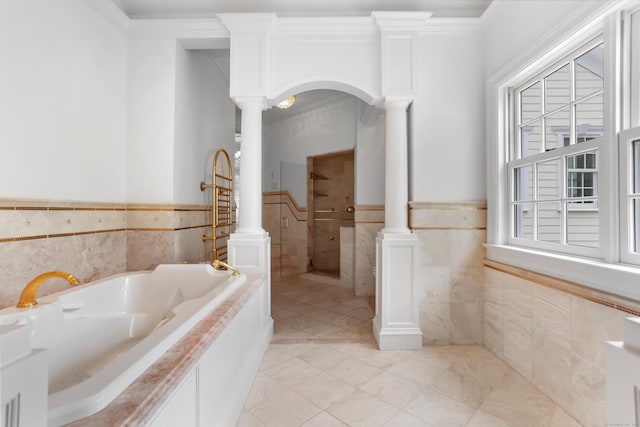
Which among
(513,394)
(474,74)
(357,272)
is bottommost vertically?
(513,394)

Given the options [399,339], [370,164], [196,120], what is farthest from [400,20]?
[399,339]

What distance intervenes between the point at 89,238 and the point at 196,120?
139cm

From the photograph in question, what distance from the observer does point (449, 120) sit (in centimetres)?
230

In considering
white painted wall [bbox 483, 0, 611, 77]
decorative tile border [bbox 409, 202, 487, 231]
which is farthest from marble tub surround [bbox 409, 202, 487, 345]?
white painted wall [bbox 483, 0, 611, 77]

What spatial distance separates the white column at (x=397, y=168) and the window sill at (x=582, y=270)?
0.76 metres

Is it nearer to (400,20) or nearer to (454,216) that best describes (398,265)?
(454,216)

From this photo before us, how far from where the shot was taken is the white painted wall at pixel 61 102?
1489 millimetres

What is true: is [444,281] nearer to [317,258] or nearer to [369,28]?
[369,28]

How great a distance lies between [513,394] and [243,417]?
4.99ft

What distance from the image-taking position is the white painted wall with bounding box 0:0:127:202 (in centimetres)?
149

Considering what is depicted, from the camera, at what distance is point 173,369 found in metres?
0.86

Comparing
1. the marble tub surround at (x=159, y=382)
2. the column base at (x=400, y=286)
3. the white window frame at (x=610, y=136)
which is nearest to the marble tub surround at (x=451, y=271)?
the column base at (x=400, y=286)

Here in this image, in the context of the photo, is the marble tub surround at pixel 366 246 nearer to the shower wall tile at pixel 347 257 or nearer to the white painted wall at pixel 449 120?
the shower wall tile at pixel 347 257

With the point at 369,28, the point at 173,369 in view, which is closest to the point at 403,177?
the point at 369,28
